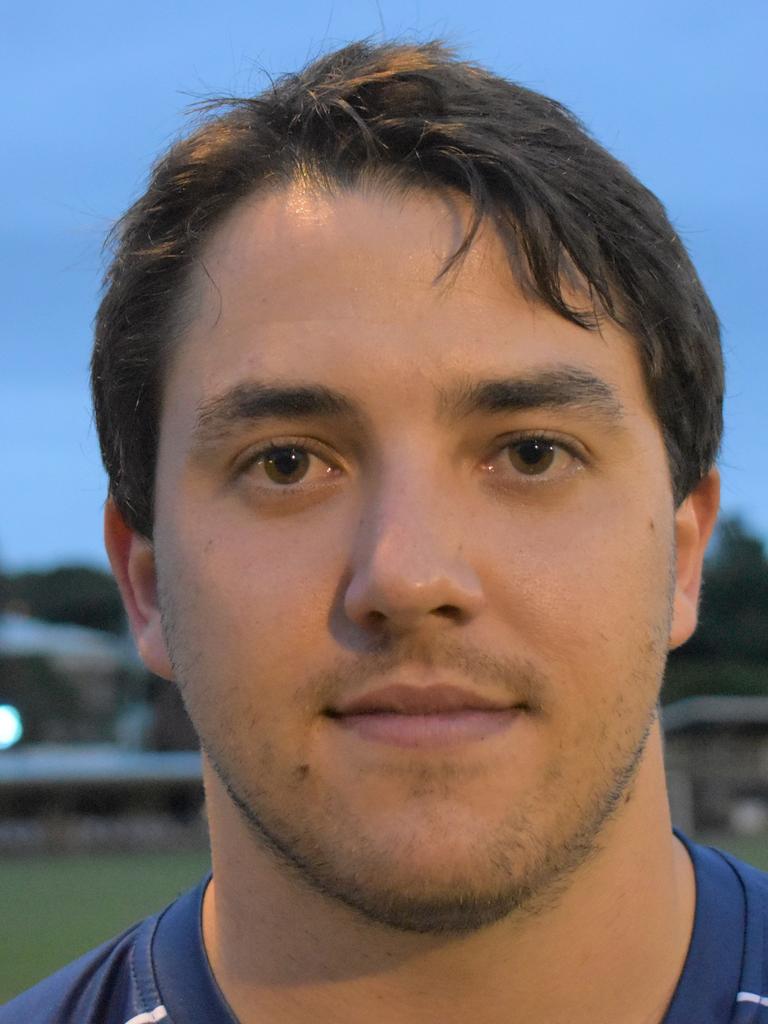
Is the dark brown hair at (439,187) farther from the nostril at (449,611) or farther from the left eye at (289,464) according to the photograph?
the nostril at (449,611)

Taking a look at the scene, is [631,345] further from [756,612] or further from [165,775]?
[756,612]

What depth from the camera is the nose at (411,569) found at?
1.81m

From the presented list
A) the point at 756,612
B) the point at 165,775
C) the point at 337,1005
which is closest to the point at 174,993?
the point at 337,1005

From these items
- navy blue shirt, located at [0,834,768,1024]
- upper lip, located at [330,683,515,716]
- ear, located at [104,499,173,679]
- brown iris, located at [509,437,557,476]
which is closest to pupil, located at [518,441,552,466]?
brown iris, located at [509,437,557,476]

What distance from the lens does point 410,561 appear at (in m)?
1.82

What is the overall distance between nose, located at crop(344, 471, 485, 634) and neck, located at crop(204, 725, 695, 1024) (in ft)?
1.49

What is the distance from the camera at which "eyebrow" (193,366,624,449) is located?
1.96 metres

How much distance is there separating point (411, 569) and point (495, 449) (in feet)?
0.90

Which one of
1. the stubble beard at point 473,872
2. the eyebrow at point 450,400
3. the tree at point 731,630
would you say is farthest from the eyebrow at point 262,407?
the tree at point 731,630

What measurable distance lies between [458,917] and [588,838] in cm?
22

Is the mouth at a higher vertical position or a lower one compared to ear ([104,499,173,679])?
higher

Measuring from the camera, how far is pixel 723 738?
28969mm

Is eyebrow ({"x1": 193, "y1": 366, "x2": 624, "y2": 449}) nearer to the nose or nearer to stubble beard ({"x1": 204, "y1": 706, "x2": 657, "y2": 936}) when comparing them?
the nose

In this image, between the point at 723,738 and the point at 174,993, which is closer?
the point at 174,993
